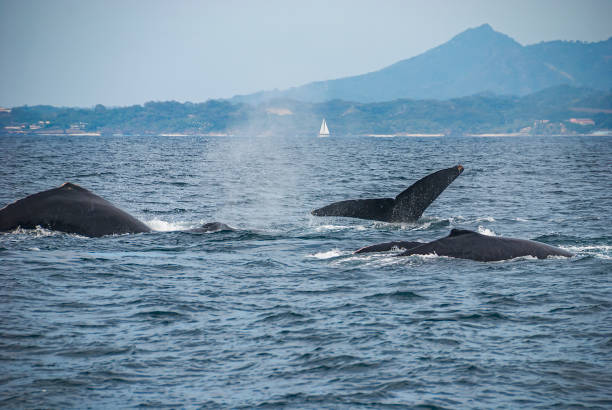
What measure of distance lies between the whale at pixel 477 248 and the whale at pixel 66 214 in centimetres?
721

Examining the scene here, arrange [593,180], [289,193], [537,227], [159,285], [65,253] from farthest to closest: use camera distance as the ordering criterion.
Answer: [593,180]
[289,193]
[537,227]
[65,253]
[159,285]

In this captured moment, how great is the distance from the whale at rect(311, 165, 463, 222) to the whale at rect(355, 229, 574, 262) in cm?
126

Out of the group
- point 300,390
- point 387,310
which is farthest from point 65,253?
point 300,390

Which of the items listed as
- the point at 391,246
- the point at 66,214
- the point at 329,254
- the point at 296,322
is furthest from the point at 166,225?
the point at 296,322

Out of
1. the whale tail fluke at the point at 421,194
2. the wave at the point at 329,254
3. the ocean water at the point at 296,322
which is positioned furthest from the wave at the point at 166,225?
the whale tail fluke at the point at 421,194

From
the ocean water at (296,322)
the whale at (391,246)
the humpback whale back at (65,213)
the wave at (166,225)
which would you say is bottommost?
the ocean water at (296,322)

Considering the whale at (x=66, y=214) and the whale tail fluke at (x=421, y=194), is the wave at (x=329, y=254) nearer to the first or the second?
the whale tail fluke at (x=421, y=194)

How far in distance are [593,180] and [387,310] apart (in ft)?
113

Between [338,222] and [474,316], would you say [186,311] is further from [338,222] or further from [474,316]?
[338,222]

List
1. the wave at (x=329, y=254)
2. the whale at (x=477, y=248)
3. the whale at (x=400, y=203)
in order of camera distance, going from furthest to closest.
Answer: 1. the wave at (x=329, y=254)
2. the whale at (x=400, y=203)
3. the whale at (x=477, y=248)

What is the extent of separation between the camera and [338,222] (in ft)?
71.4

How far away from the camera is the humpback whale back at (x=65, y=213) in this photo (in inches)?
629

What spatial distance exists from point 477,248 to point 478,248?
23mm

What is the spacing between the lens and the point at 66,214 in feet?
53.3
